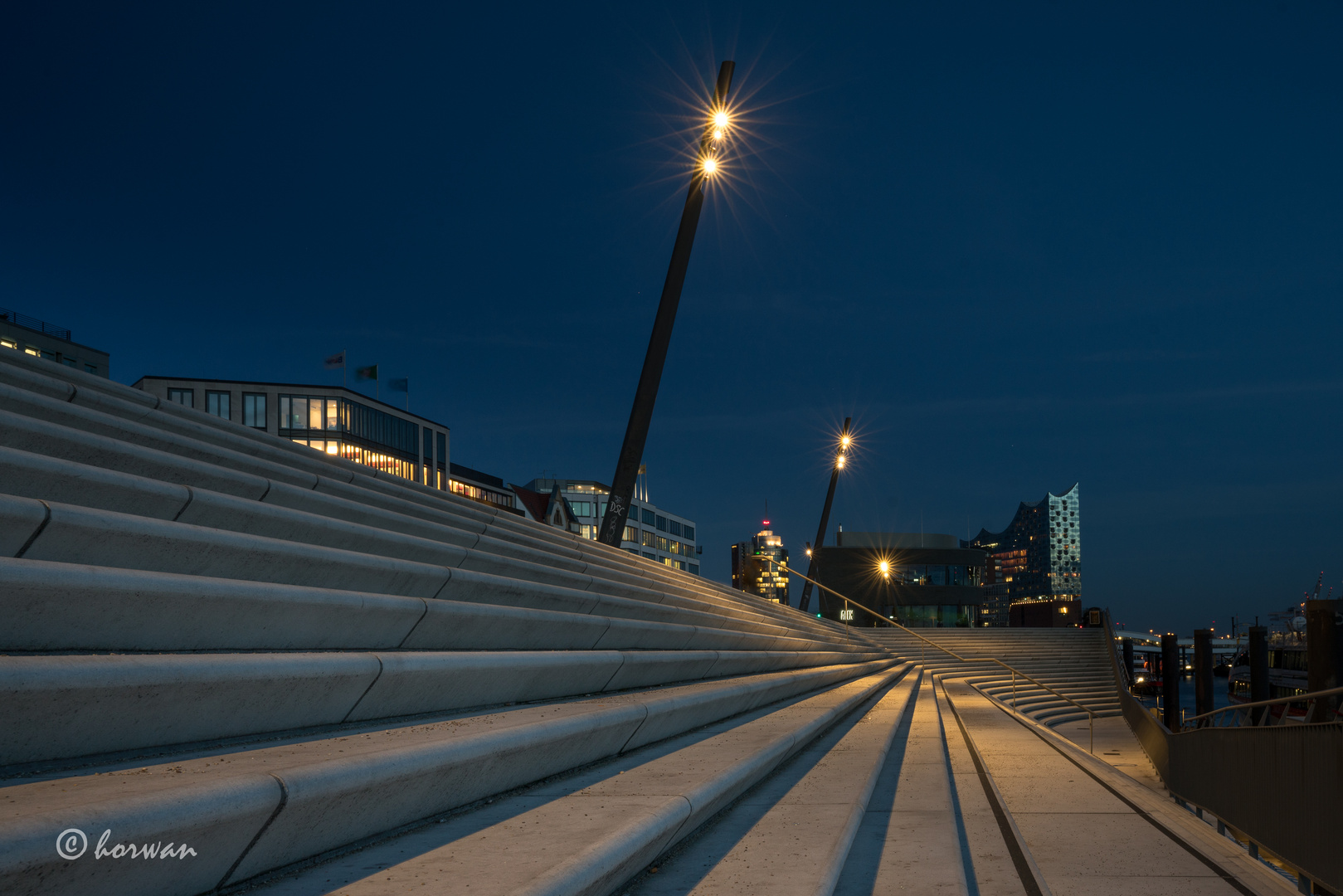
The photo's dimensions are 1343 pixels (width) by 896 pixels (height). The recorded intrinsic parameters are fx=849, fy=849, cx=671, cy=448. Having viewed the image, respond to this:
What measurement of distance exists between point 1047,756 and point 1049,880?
4.67m

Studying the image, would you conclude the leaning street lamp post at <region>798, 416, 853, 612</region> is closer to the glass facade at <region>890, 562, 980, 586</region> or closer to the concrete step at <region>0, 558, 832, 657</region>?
the glass facade at <region>890, 562, 980, 586</region>

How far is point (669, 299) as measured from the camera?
555 inches

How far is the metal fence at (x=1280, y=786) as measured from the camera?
6.10 meters

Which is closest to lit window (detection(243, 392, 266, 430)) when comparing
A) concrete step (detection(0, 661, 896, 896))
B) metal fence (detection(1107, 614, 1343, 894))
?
metal fence (detection(1107, 614, 1343, 894))

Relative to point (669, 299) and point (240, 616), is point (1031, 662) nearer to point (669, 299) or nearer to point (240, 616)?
point (669, 299)

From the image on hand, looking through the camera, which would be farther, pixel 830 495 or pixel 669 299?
pixel 830 495

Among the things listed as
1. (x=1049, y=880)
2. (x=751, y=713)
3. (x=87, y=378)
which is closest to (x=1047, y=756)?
(x=751, y=713)

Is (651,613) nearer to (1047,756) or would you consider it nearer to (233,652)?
(1047,756)

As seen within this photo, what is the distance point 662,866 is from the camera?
3.21 metres

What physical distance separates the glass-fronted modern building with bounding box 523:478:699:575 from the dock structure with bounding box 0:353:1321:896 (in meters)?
80.8

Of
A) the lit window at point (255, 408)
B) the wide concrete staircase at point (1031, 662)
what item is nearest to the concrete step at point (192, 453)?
the wide concrete staircase at point (1031, 662)

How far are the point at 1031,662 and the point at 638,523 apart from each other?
68.9 m

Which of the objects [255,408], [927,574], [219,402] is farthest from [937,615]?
[219,402]

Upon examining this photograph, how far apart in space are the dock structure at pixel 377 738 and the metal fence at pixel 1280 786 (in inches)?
41.8
